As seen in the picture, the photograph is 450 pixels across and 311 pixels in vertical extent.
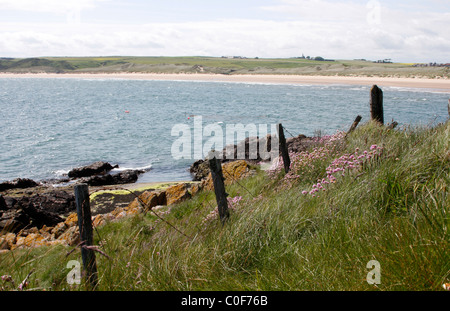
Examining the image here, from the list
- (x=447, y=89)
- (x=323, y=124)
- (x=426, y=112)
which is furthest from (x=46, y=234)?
(x=447, y=89)

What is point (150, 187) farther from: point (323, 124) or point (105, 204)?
point (323, 124)

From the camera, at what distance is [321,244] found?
4574 millimetres

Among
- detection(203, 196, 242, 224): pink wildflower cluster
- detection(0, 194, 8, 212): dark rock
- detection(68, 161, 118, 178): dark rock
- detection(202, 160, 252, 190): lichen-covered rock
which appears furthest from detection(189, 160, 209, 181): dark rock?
detection(203, 196, 242, 224): pink wildflower cluster

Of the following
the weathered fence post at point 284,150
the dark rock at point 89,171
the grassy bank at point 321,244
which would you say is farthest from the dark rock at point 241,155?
the grassy bank at point 321,244

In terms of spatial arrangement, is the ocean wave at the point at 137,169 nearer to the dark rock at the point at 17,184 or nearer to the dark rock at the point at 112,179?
the dark rock at the point at 112,179

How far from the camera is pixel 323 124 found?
33188mm

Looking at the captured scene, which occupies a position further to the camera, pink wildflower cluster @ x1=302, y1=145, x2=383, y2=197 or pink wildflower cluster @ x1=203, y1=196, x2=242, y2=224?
pink wildflower cluster @ x1=302, y1=145, x2=383, y2=197

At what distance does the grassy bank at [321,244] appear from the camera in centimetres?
372

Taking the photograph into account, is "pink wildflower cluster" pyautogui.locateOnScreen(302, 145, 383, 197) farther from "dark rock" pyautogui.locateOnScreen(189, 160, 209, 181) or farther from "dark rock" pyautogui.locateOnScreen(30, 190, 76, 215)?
"dark rock" pyautogui.locateOnScreen(189, 160, 209, 181)

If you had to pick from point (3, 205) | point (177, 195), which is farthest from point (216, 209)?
point (3, 205)

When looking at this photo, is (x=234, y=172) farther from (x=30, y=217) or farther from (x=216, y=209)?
(x=216, y=209)

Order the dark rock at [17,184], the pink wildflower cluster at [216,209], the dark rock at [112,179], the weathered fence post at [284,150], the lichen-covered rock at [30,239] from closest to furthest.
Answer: the pink wildflower cluster at [216,209], the weathered fence post at [284,150], the lichen-covered rock at [30,239], the dark rock at [17,184], the dark rock at [112,179]

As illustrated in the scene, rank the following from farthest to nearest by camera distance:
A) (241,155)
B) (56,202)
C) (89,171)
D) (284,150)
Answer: (89,171), (241,155), (56,202), (284,150)

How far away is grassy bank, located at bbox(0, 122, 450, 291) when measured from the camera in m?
3.72
